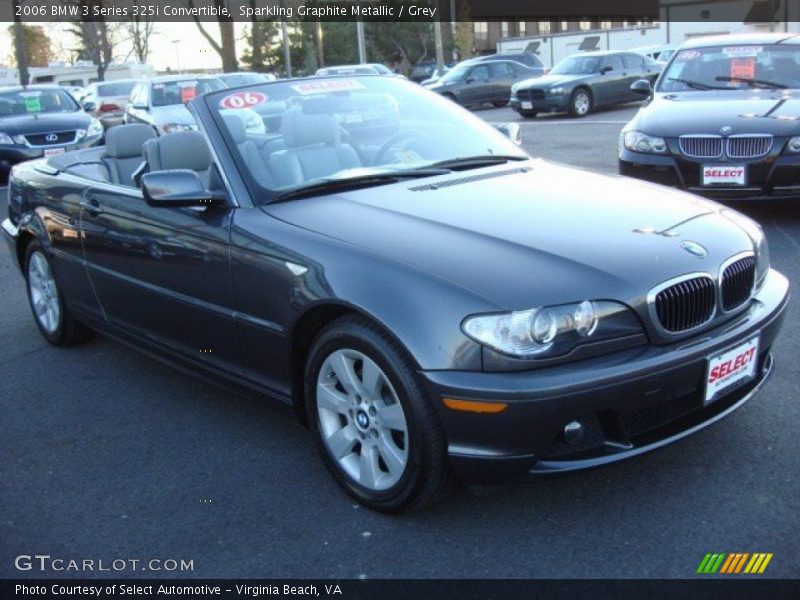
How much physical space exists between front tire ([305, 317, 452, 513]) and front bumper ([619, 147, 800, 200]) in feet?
15.1

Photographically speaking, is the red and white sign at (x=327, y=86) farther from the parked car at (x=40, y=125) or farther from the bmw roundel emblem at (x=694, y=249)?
the parked car at (x=40, y=125)

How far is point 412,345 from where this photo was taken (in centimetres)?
287

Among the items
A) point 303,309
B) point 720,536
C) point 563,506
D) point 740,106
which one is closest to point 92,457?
point 303,309

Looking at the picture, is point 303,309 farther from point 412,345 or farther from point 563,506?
point 563,506

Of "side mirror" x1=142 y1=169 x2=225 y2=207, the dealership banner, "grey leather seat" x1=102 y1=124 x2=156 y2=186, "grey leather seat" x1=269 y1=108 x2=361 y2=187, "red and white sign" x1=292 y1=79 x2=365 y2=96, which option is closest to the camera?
"side mirror" x1=142 y1=169 x2=225 y2=207

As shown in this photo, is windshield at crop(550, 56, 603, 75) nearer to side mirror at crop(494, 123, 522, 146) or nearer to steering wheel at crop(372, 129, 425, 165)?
side mirror at crop(494, 123, 522, 146)

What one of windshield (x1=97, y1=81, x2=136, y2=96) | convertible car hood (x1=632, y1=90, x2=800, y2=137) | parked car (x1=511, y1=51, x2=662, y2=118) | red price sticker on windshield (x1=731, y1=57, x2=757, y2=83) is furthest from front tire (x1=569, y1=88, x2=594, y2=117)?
windshield (x1=97, y1=81, x2=136, y2=96)

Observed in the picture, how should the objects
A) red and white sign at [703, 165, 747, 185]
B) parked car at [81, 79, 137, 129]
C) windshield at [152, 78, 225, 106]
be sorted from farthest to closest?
parked car at [81, 79, 137, 129] → windshield at [152, 78, 225, 106] → red and white sign at [703, 165, 747, 185]

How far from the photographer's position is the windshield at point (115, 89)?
84.9ft

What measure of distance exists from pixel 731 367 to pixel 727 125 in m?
4.30

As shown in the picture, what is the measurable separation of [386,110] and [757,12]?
143ft

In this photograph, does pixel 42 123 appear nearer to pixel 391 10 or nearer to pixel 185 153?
pixel 185 153

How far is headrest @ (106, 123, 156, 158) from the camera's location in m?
5.50
